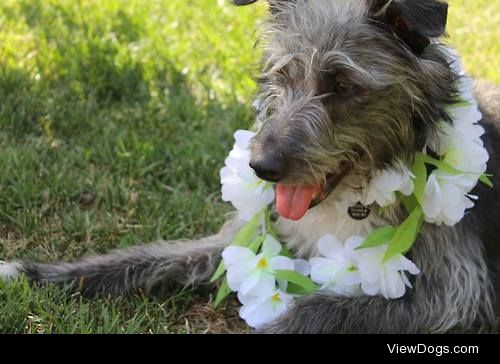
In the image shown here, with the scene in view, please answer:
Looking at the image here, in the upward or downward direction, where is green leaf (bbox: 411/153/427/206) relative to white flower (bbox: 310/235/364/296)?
upward

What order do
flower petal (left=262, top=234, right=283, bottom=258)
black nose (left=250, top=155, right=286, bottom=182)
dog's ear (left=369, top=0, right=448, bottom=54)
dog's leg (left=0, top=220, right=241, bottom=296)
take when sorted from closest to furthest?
dog's ear (left=369, top=0, right=448, bottom=54) → black nose (left=250, top=155, right=286, bottom=182) → flower petal (left=262, top=234, right=283, bottom=258) → dog's leg (left=0, top=220, right=241, bottom=296)

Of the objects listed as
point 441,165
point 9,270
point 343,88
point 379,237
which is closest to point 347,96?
point 343,88

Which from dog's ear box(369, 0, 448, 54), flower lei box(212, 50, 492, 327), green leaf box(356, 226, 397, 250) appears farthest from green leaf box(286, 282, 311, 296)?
dog's ear box(369, 0, 448, 54)

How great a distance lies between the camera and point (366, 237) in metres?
4.10

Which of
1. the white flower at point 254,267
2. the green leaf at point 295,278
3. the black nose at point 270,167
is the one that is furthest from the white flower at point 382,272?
the black nose at point 270,167

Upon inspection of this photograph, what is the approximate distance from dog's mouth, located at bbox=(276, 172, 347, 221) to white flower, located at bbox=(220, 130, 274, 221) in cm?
34

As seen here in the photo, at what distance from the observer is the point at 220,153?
18.6 feet

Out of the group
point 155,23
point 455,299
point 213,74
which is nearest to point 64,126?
point 213,74

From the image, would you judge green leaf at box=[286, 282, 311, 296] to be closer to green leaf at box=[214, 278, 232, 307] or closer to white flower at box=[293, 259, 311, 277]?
white flower at box=[293, 259, 311, 277]

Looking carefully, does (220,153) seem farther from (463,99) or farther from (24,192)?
(463,99)

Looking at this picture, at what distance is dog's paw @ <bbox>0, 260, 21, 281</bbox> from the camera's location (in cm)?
421

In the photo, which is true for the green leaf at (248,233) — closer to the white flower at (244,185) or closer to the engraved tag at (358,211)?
the white flower at (244,185)

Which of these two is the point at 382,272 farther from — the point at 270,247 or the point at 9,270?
the point at 9,270

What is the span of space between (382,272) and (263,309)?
1.93 feet
